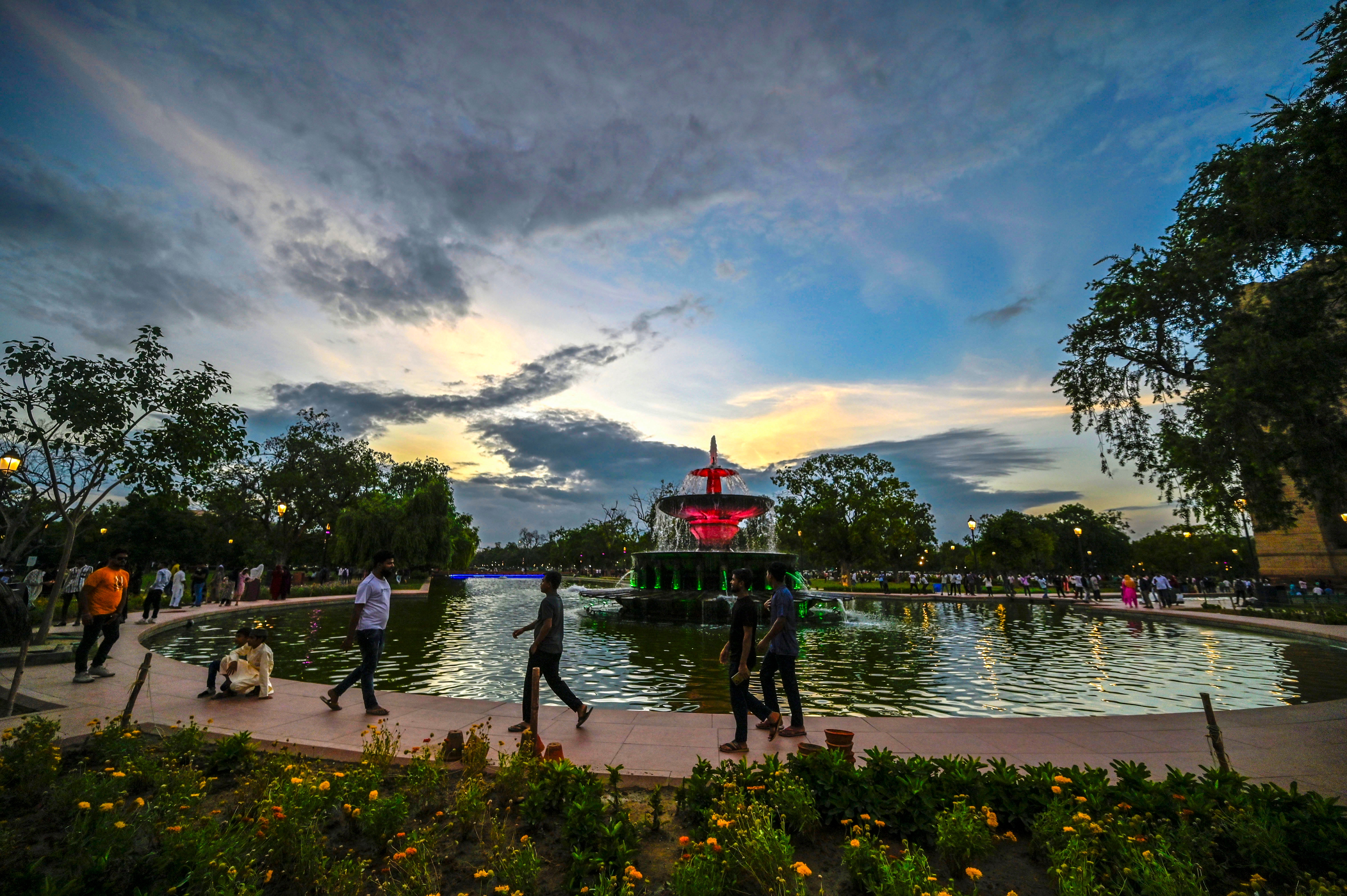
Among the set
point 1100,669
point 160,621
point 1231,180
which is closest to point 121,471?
point 160,621

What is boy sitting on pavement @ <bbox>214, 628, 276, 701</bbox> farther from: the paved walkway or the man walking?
the man walking

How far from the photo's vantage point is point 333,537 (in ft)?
167

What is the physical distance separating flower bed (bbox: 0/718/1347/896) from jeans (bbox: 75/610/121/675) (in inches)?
220

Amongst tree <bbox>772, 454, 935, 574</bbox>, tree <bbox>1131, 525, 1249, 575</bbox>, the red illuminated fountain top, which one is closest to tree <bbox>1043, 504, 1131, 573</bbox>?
tree <bbox>1131, 525, 1249, 575</bbox>

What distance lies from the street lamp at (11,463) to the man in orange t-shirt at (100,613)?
7.49m

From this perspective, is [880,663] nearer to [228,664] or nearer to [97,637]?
[228,664]

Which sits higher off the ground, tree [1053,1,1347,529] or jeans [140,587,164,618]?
tree [1053,1,1347,529]

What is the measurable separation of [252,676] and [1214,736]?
11.4m

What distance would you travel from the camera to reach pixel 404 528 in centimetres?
4878

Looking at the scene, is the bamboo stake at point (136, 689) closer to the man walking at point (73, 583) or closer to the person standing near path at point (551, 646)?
the person standing near path at point (551, 646)

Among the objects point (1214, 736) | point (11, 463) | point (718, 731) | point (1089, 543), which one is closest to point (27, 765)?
point (718, 731)

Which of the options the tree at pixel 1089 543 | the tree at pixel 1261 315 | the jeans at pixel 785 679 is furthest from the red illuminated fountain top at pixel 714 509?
the tree at pixel 1089 543

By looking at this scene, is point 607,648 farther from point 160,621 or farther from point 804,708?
point 160,621

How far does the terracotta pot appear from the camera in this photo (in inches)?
221
